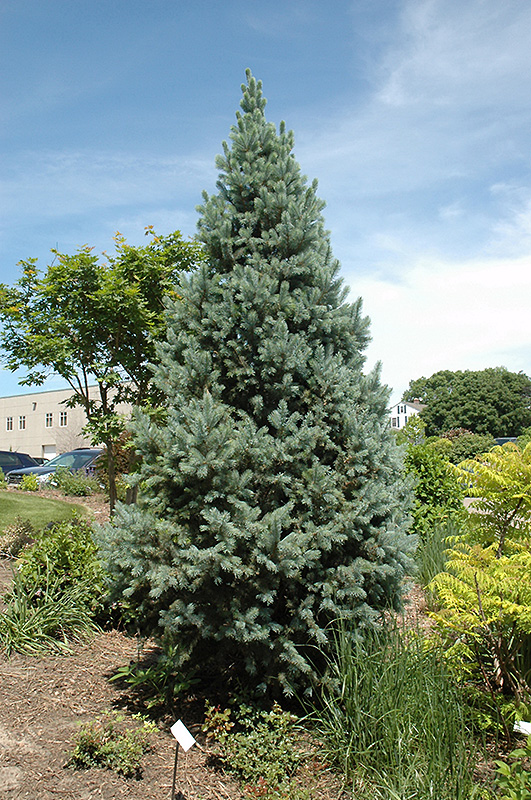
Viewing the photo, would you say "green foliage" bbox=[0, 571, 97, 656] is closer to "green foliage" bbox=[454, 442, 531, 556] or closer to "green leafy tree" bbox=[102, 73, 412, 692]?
"green leafy tree" bbox=[102, 73, 412, 692]

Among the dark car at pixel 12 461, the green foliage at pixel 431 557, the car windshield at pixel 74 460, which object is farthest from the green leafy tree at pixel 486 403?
the green foliage at pixel 431 557

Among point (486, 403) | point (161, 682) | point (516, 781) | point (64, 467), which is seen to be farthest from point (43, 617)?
point (486, 403)

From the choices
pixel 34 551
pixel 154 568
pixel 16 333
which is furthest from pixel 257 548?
pixel 16 333

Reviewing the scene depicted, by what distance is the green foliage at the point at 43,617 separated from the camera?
4621mm

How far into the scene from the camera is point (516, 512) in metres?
3.70

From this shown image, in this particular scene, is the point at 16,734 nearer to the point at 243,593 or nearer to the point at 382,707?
the point at 243,593

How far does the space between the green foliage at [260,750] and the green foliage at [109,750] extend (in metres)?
0.40

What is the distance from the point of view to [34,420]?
169 feet

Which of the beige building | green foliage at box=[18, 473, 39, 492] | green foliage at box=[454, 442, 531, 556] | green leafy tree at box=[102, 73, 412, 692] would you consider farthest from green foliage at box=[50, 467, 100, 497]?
the beige building

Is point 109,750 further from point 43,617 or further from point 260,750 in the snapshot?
point 43,617

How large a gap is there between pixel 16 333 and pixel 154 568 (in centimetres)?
526

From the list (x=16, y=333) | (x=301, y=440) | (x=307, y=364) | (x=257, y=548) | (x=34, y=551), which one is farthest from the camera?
(x=16, y=333)

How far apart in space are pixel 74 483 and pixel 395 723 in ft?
41.1

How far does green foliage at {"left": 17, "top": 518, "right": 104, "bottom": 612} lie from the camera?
5.12 metres
